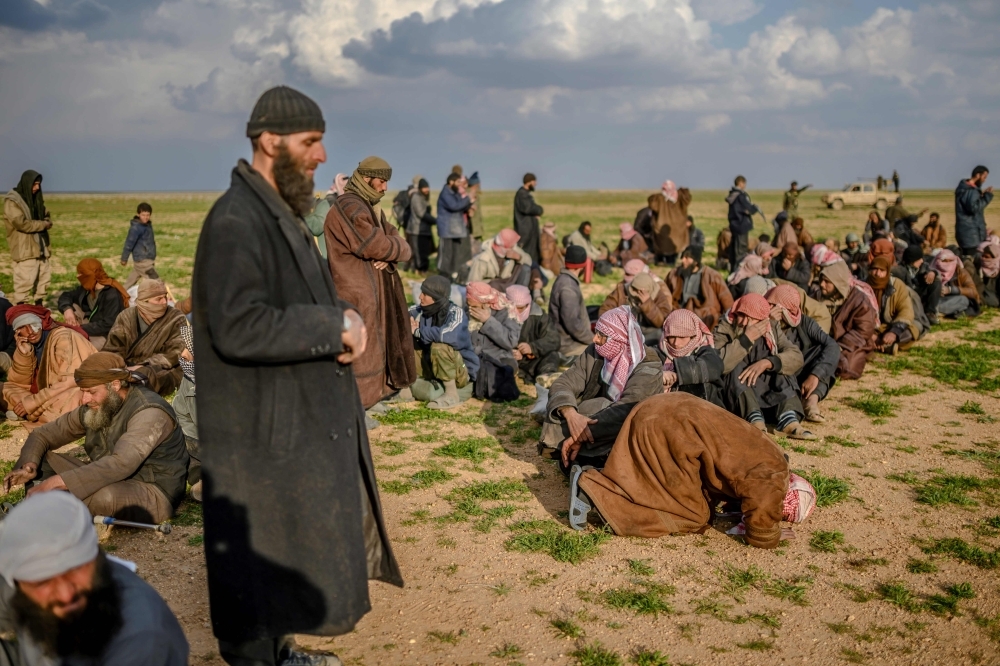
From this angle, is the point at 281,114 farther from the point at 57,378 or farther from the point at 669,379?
the point at 57,378

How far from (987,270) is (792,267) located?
10.6ft

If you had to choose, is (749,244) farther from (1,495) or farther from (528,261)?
(1,495)

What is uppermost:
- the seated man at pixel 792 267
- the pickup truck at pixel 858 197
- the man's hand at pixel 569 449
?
the pickup truck at pixel 858 197

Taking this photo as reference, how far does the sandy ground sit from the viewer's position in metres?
3.55

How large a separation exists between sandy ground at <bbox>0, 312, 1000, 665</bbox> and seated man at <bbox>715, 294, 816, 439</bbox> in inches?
25.9

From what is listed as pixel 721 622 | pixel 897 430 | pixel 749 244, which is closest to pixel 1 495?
pixel 721 622

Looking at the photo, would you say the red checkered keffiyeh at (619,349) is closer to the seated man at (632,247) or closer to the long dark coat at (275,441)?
the long dark coat at (275,441)

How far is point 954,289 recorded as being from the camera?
11.9 m

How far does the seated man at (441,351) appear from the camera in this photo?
7.70 meters

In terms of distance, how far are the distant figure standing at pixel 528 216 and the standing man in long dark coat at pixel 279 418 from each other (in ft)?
40.5

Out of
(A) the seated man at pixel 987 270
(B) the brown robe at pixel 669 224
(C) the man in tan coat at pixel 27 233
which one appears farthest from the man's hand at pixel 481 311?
(B) the brown robe at pixel 669 224

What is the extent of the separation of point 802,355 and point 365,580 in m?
5.11

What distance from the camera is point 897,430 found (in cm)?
678

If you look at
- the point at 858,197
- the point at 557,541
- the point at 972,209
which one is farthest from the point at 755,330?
the point at 858,197
